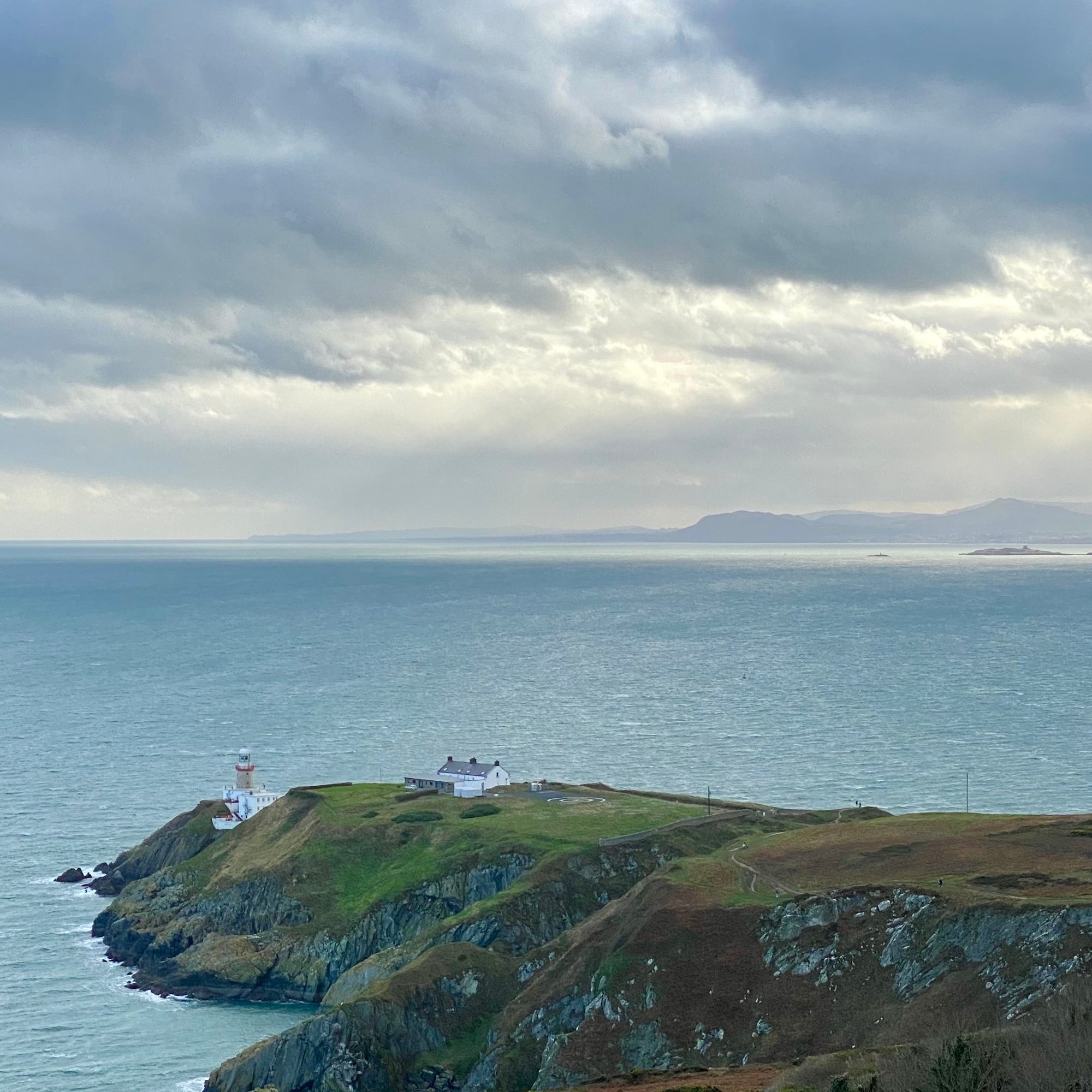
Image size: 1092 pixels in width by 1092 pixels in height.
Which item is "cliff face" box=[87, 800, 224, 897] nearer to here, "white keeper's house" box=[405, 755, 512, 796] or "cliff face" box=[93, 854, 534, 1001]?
"cliff face" box=[93, 854, 534, 1001]

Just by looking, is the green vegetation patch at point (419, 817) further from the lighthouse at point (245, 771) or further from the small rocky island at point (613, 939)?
the lighthouse at point (245, 771)

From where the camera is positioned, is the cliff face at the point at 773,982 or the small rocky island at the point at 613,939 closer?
the cliff face at the point at 773,982

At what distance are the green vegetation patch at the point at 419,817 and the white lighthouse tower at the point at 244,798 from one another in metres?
16.1

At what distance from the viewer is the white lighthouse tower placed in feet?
A: 382

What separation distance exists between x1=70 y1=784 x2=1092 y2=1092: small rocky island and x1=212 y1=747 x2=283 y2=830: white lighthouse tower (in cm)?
405

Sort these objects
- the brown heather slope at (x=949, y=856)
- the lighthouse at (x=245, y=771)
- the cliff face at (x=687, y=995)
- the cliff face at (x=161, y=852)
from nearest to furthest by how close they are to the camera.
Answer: the cliff face at (x=687, y=995) → the brown heather slope at (x=949, y=856) → the cliff face at (x=161, y=852) → the lighthouse at (x=245, y=771)

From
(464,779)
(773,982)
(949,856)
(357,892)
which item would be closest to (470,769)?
(464,779)

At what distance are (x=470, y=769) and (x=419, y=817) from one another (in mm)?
12897

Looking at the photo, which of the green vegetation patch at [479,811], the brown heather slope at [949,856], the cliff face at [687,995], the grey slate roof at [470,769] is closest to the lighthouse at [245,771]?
the grey slate roof at [470,769]

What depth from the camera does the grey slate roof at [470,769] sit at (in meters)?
120

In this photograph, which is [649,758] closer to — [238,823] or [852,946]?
[238,823]

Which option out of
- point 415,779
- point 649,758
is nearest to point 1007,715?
point 649,758

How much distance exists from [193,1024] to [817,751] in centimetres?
8871

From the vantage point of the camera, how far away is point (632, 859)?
315 feet
